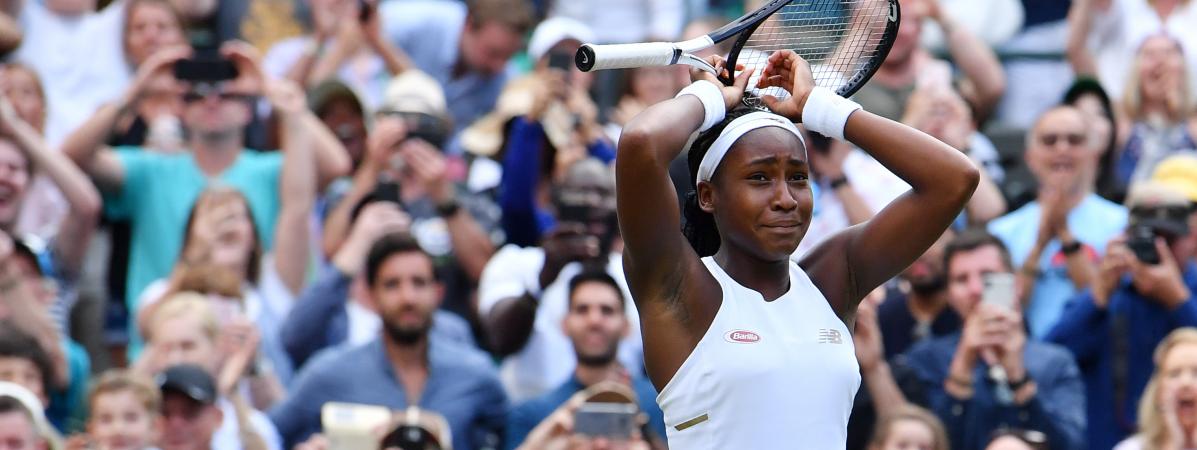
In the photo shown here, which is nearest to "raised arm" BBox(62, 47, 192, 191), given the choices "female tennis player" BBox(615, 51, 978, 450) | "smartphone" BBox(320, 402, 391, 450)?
"smartphone" BBox(320, 402, 391, 450)

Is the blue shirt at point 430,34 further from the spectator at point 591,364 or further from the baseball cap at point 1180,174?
the baseball cap at point 1180,174

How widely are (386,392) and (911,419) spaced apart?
1849 millimetres

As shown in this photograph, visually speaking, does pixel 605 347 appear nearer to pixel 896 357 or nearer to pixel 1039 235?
pixel 896 357

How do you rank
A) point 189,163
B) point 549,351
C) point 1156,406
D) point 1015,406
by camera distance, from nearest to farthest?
point 1156,406 < point 1015,406 < point 549,351 < point 189,163

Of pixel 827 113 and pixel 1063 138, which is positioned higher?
pixel 827 113

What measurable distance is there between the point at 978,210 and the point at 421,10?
10.6ft

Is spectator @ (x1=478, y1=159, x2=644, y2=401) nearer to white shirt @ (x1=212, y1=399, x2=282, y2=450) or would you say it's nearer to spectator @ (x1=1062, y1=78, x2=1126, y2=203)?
white shirt @ (x1=212, y1=399, x2=282, y2=450)

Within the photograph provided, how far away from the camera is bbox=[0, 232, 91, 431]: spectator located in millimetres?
7293

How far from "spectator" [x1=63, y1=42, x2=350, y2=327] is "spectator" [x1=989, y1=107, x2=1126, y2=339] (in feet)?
9.75

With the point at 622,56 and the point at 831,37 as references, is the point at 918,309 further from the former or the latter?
the point at 622,56

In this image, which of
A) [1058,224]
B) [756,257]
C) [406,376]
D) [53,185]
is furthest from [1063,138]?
[756,257]

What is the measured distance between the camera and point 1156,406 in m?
6.85

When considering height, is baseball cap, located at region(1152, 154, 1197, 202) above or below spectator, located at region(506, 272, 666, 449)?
above

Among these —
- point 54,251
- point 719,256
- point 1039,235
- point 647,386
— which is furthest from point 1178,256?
point 54,251
